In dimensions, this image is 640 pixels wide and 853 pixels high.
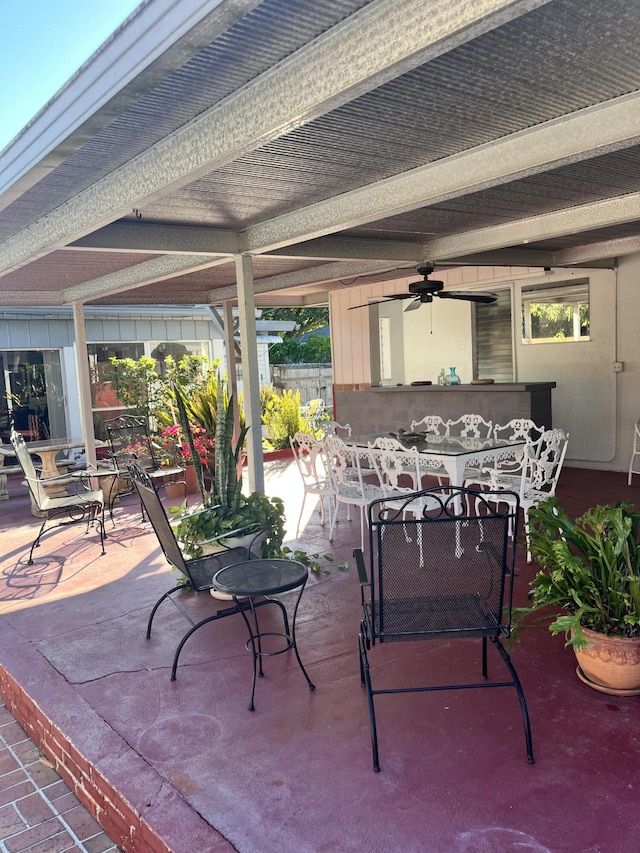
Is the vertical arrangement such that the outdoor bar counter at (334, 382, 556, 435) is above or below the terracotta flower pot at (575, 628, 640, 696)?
above

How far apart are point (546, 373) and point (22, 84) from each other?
6628 mm

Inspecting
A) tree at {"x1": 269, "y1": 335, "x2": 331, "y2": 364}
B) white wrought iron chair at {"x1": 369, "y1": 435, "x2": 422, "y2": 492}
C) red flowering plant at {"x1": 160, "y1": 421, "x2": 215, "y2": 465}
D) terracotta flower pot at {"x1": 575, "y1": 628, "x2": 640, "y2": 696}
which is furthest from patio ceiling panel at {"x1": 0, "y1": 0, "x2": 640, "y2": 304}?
tree at {"x1": 269, "y1": 335, "x2": 331, "y2": 364}

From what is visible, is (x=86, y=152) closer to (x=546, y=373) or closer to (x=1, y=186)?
(x=1, y=186)

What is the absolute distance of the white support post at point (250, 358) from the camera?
4777 mm

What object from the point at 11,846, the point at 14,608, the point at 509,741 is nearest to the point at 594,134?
the point at 509,741

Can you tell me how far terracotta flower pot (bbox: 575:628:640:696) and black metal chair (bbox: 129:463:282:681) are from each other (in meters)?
1.47

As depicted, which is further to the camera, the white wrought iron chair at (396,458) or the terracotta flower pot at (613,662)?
the white wrought iron chair at (396,458)

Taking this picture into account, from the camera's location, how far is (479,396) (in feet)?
25.3

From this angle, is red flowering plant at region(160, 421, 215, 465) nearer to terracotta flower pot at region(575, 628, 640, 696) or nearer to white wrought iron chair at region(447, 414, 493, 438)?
white wrought iron chair at region(447, 414, 493, 438)

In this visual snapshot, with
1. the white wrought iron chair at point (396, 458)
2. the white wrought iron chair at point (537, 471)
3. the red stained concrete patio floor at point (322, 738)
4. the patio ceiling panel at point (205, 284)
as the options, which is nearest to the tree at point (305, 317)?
the patio ceiling panel at point (205, 284)

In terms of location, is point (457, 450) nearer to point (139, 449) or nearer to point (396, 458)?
point (396, 458)

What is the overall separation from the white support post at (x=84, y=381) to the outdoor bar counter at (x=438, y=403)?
3399 millimetres

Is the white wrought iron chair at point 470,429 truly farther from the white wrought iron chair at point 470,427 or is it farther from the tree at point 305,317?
the tree at point 305,317

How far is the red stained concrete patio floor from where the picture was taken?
6.90 ft
